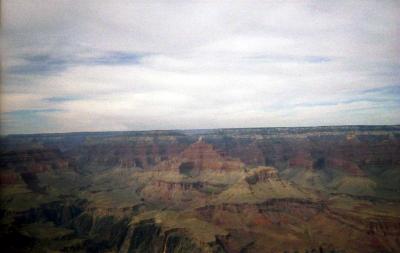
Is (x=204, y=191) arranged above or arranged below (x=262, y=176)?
below

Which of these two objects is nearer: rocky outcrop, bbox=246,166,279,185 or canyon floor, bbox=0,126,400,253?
canyon floor, bbox=0,126,400,253

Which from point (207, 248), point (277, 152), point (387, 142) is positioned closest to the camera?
point (207, 248)

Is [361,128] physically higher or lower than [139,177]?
higher

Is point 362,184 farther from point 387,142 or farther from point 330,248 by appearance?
point 330,248

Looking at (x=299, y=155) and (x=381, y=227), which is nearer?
(x=381, y=227)

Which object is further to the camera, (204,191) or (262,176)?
(204,191)

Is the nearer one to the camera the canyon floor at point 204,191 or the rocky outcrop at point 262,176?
the canyon floor at point 204,191

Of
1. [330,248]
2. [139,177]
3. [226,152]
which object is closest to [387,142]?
[226,152]

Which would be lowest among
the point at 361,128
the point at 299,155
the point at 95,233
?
the point at 95,233
